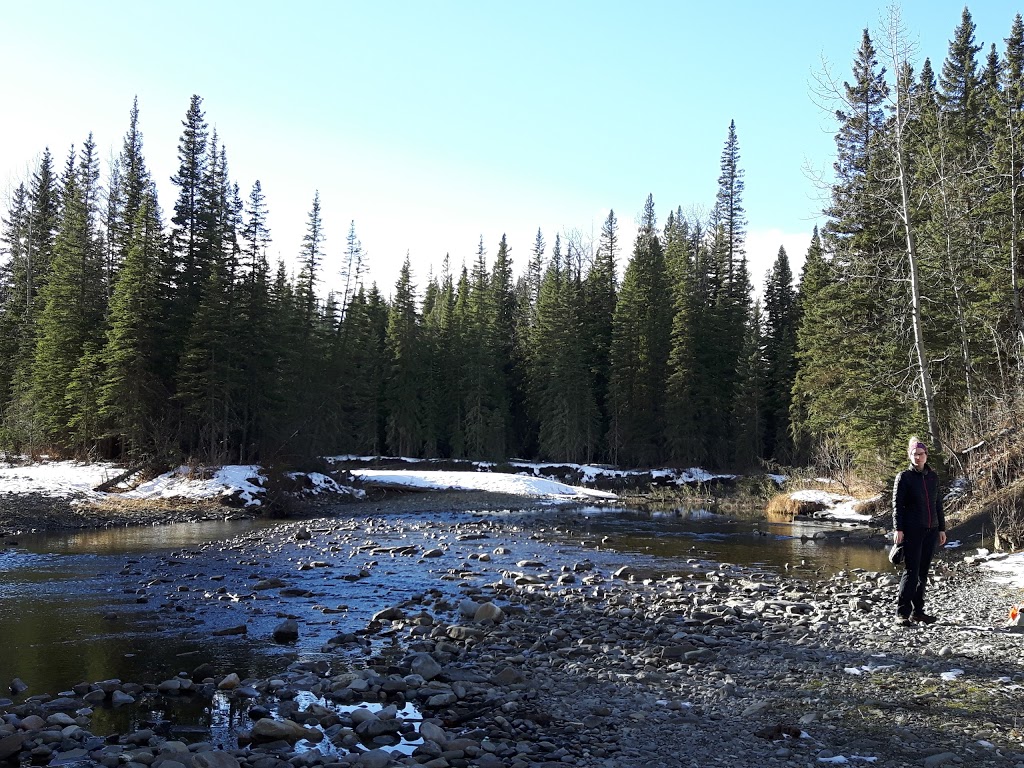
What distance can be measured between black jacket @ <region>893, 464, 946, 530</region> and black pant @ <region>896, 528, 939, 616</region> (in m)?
0.11

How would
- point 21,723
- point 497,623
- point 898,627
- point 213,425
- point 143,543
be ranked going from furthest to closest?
point 213,425 < point 143,543 < point 497,623 < point 898,627 < point 21,723

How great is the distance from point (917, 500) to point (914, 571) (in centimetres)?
86

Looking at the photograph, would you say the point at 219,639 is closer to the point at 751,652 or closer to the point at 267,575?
the point at 267,575

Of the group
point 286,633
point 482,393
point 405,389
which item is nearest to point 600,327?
point 482,393

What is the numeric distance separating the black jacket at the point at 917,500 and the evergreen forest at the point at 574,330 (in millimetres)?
9401

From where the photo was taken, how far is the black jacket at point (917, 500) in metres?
9.02

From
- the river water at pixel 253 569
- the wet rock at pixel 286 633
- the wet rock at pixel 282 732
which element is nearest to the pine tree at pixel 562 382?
the river water at pixel 253 569

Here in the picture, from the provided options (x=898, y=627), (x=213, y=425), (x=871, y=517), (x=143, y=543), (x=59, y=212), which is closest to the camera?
(x=898, y=627)

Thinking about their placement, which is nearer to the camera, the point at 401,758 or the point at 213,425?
the point at 401,758

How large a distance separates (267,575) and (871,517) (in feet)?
62.4

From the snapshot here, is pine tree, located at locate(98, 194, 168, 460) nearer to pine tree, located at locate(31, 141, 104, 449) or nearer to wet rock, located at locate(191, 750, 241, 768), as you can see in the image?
pine tree, located at locate(31, 141, 104, 449)

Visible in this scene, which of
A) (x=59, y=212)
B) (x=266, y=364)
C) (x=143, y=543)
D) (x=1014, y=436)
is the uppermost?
(x=59, y=212)

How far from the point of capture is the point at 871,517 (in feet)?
77.9

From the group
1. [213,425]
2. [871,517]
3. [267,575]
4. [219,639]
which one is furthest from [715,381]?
[219,639]
